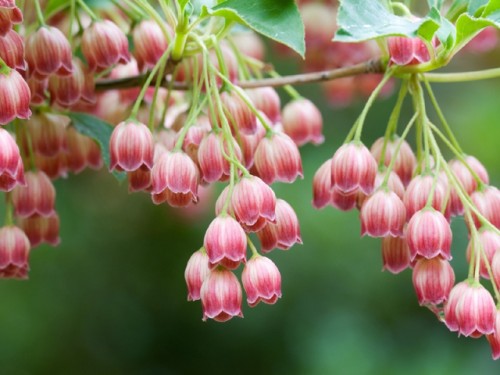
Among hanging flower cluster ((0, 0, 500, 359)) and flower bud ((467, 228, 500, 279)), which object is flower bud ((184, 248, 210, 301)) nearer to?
hanging flower cluster ((0, 0, 500, 359))

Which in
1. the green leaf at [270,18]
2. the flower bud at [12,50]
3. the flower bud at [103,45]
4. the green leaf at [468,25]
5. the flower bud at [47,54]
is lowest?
the flower bud at [12,50]

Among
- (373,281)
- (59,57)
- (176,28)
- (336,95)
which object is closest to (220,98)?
(176,28)

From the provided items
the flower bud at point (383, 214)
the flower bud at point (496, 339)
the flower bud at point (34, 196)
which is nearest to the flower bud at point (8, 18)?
the flower bud at point (34, 196)

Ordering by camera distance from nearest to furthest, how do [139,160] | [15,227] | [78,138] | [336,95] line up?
1. [139,160]
2. [15,227]
3. [78,138]
4. [336,95]

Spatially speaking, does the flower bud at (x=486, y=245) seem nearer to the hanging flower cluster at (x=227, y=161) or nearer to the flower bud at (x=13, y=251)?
the hanging flower cluster at (x=227, y=161)

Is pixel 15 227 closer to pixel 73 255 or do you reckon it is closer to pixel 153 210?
pixel 73 255

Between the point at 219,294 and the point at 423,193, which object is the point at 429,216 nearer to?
the point at 423,193
